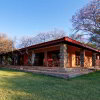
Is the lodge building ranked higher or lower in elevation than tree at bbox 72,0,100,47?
lower

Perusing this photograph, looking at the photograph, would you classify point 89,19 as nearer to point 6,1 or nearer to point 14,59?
point 6,1

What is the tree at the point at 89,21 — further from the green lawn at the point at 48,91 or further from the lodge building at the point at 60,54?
the green lawn at the point at 48,91

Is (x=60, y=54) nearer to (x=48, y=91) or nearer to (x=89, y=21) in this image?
(x=48, y=91)

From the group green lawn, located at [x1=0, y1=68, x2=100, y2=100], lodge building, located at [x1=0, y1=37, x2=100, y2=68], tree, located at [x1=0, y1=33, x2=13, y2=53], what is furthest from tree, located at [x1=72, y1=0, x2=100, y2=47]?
tree, located at [x1=0, y1=33, x2=13, y2=53]

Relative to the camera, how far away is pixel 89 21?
10.2m

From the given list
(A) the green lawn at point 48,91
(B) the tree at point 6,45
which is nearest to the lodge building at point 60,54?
(B) the tree at point 6,45

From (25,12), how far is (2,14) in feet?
11.2

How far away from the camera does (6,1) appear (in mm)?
12391

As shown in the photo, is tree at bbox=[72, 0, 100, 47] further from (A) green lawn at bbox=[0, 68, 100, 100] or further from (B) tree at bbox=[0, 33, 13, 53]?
(B) tree at bbox=[0, 33, 13, 53]

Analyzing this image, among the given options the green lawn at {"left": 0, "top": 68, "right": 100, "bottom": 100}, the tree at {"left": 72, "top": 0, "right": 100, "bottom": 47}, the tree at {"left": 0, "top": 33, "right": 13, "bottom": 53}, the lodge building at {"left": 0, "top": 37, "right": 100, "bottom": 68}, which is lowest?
the green lawn at {"left": 0, "top": 68, "right": 100, "bottom": 100}

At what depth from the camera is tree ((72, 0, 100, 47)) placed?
31.0 ft

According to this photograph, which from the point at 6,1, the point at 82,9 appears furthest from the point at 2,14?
the point at 82,9

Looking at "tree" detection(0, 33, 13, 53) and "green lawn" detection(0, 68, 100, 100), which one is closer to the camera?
"green lawn" detection(0, 68, 100, 100)

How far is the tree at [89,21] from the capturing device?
31.0 feet
